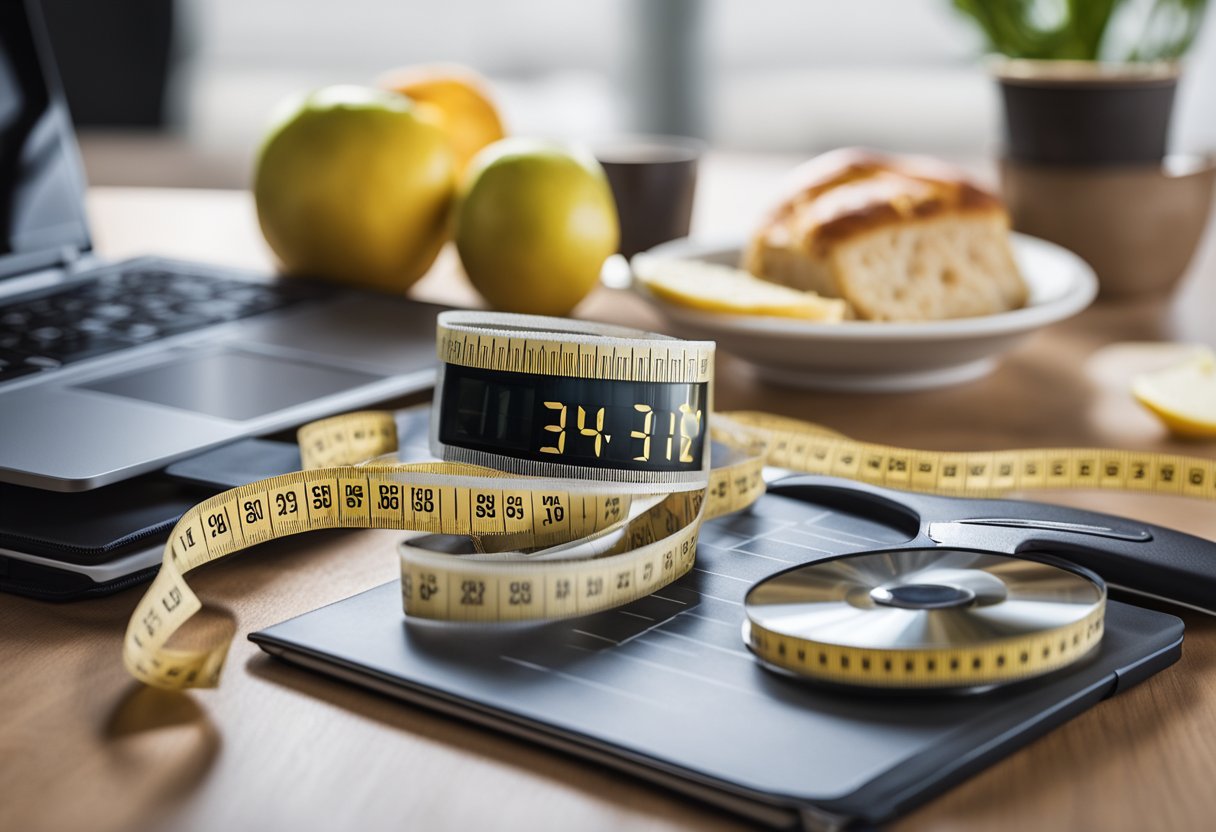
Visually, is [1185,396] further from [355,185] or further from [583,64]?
[583,64]

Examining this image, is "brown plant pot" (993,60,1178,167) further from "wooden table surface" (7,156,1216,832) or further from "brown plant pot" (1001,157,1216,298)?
"wooden table surface" (7,156,1216,832)

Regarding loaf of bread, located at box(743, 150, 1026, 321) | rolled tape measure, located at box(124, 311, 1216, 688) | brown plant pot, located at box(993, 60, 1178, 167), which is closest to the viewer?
rolled tape measure, located at box(124, 311, 1216, 688)

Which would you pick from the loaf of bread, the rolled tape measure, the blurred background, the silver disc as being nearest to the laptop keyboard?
the rolled tape measure

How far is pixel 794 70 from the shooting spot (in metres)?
4.77

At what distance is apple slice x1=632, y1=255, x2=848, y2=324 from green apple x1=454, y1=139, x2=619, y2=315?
0.06 metres

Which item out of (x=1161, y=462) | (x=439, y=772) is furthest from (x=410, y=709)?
(x=1161, y=462)

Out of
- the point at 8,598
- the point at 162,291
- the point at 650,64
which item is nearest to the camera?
the point at 8,598

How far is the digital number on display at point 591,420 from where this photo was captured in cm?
71

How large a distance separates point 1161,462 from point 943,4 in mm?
837

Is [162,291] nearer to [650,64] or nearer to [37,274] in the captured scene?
[37,274]

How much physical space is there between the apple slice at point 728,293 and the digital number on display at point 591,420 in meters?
0.39

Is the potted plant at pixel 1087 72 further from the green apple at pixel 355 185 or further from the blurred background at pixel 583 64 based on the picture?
the blurred background at pixel 583 64

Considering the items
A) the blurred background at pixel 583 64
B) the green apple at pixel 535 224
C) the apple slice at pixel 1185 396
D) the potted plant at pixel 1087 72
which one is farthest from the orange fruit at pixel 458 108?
the blurred background at pixel 583 64

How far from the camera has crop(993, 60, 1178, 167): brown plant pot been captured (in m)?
1.38
